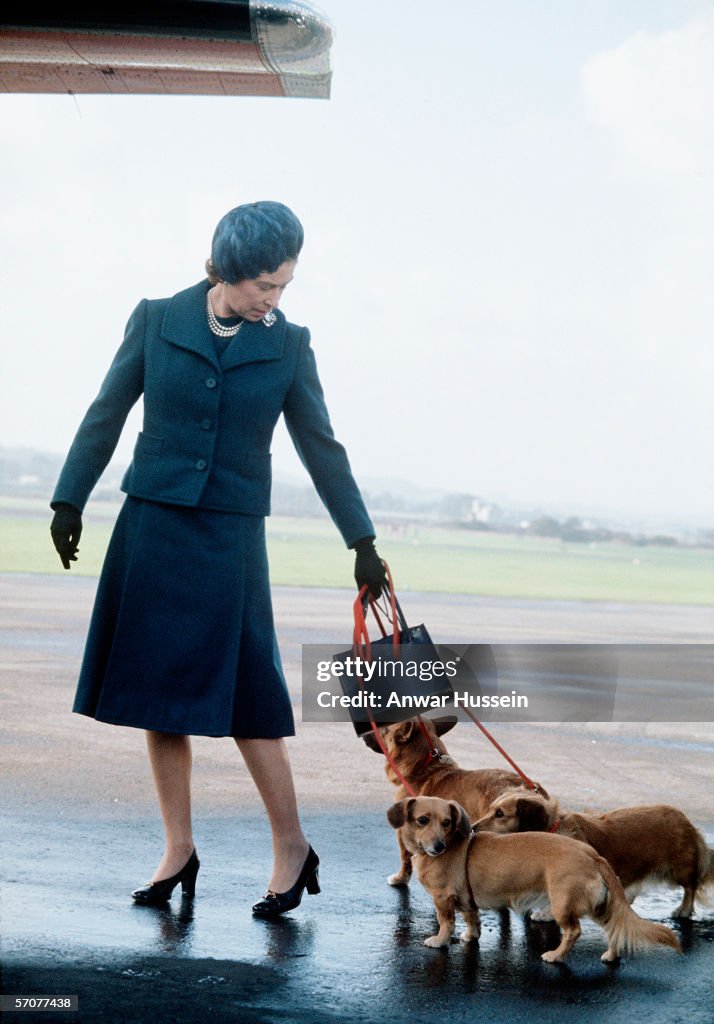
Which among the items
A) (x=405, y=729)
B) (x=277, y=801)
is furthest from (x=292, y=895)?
(x=405, y=729)

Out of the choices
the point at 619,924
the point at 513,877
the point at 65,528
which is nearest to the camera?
the point at 619,924

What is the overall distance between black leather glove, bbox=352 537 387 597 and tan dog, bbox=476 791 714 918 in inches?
33.5

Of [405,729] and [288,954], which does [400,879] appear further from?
[288,954]

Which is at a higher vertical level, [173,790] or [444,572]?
[173,790]

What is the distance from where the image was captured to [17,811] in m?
5.72

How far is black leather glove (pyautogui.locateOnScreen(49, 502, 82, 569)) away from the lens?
174 inches

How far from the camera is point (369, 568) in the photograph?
461cm

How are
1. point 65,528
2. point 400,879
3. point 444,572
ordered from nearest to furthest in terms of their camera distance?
point 65,528 → point 400,879 → point 444,572

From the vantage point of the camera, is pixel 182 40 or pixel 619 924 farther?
pixel 182 40

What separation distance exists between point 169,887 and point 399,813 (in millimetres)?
794

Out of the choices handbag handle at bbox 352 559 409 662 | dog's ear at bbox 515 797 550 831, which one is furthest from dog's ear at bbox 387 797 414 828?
handbag handle at bbox 352 559 409 662

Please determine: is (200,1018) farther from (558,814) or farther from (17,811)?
(17,811)

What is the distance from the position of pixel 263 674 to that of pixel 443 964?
109 cm

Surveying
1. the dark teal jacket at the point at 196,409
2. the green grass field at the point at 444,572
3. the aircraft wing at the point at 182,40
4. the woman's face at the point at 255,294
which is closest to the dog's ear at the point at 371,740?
the dark teal jacket at the point at 196,409
